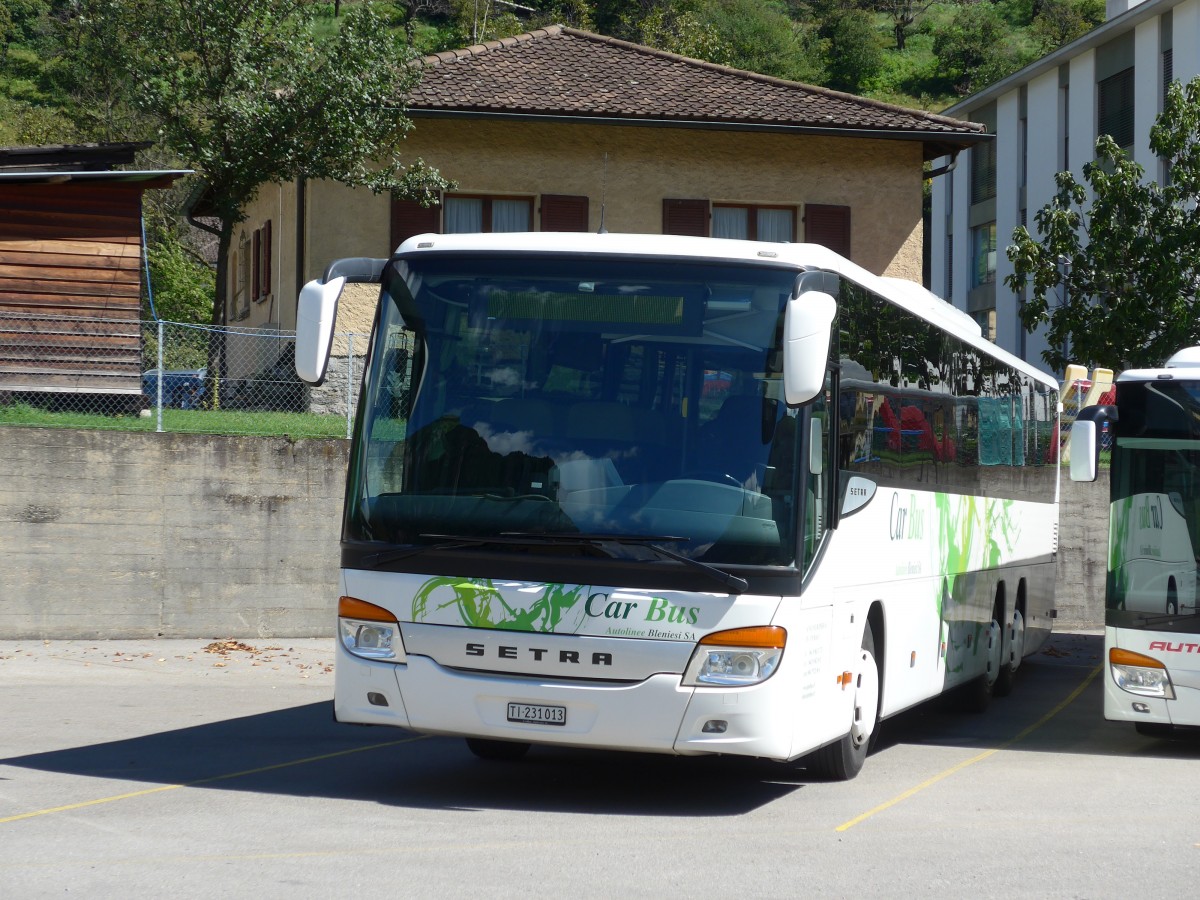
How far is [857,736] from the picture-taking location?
9.01m

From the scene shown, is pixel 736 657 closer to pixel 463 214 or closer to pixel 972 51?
pixel 463 214

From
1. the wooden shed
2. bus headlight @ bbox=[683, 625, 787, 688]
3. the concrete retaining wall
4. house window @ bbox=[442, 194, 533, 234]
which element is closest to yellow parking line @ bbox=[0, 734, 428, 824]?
bus headlight @ bbox=[683, 625, 787, 688]

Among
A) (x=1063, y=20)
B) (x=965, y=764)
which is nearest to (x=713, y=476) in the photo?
(x=965, y=764)

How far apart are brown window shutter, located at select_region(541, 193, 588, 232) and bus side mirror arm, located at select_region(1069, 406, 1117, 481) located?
56.5 feet

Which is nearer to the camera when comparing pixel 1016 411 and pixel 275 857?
pixel 275 857

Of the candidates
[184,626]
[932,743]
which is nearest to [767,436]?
[932,743]

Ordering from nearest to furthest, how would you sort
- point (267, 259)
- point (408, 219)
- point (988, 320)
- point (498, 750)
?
point (498, 750)
point (408, 219)
point (267, 259)
point (988, 320)

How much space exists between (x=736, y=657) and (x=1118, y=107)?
4507 cm

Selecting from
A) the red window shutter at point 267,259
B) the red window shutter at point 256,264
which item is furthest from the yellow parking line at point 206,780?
the red window shutter at point 256,264

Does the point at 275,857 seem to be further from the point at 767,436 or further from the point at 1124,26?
the point at 1124,26

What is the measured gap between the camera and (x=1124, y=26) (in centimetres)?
4731

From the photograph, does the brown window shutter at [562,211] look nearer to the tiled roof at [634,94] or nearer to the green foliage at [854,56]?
the tiled roof at [634,94]

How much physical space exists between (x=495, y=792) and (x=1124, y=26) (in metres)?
44.5

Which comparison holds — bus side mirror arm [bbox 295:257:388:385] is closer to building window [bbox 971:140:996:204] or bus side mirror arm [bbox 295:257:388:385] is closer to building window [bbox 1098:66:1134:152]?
building window [bbox 1098:66:1134:152]
